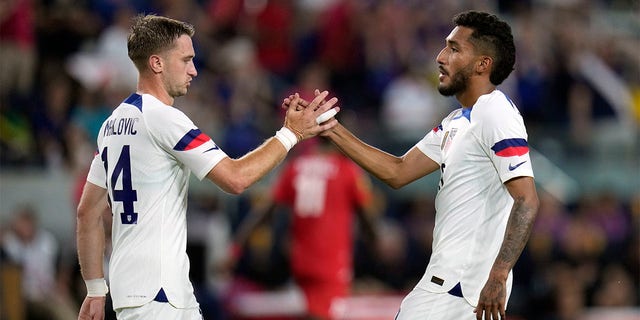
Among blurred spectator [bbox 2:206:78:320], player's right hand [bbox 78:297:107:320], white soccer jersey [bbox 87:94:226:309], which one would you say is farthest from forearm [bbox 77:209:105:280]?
blurred spectator [bbox 2:206:78:320]

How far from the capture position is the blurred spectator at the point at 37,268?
479 inches

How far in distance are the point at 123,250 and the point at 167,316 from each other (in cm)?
45

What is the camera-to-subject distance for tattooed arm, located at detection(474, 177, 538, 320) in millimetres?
5836

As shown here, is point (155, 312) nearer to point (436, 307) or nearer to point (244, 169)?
point (244, 169)

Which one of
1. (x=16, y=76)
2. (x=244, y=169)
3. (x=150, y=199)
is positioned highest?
(x=16, y=76)

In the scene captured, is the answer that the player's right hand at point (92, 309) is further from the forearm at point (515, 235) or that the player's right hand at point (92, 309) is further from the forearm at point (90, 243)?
the forearm at point (515, 235)

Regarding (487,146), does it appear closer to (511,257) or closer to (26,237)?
(511,257)

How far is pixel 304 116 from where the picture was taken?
6.83m

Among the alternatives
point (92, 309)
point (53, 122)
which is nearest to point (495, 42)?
point (92, 309)

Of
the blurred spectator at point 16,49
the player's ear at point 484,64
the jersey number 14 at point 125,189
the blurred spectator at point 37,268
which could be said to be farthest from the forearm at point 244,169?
the blurred spectator at point 16,49

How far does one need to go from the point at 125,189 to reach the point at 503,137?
6.95 feet

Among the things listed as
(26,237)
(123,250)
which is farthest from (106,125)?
(26,237)

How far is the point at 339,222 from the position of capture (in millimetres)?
11648

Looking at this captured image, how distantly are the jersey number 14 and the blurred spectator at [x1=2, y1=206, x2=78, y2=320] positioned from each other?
6140 millimetres
